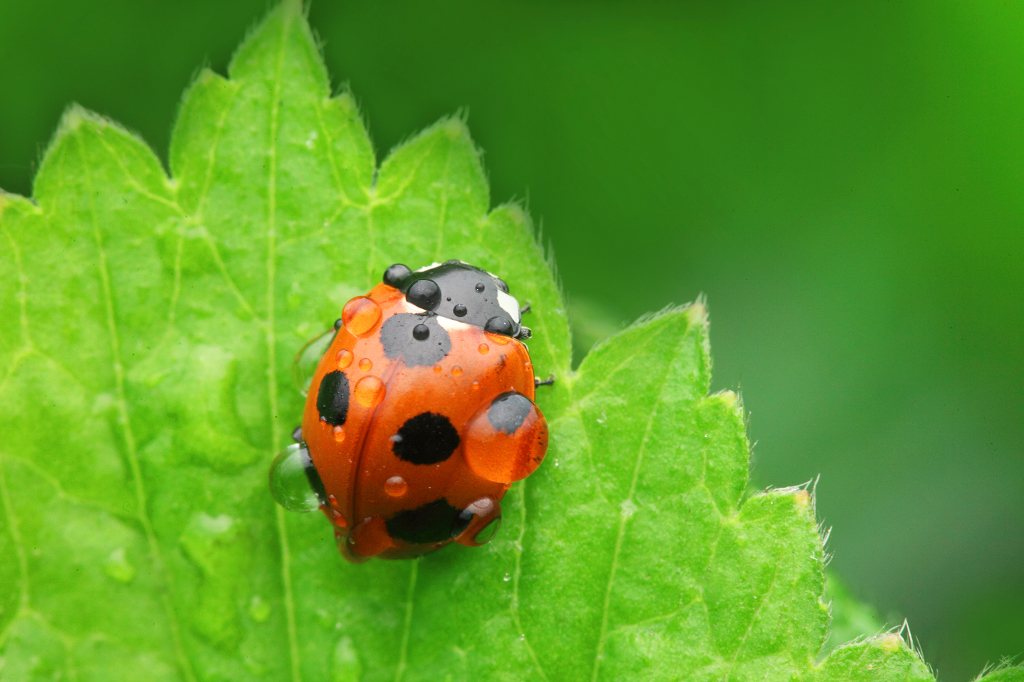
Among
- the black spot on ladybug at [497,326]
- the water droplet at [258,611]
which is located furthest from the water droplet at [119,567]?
the black spot on ladybug at [497,326]

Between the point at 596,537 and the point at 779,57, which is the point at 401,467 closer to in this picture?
the point at 596,537

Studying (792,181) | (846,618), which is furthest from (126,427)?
(792,181)

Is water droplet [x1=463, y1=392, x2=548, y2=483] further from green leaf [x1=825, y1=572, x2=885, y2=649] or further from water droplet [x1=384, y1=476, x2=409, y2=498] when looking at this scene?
green leaf [x1=825, y1=572, x2=885, y2=649]

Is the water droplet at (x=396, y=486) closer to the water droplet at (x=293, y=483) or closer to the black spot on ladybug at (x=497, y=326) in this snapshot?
the water droplet at (x=293, y=483)

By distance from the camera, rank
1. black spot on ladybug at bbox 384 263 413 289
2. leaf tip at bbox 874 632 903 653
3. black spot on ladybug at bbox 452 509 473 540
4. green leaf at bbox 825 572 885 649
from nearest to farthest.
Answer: leaf tip at bbox 874 632 903 653 < black spot on ladybug at bbox 452 509 473 540 < black spot on ladybug at bbox 384 263 413 289 < green leaf at bbox 825 572 885 649

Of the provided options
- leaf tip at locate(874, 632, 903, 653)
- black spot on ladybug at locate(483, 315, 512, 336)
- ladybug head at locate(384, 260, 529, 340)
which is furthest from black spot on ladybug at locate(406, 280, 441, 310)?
leaf tip at locate(874, 632, 903, 653)

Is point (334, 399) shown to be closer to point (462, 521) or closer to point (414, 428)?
point (414, 428)

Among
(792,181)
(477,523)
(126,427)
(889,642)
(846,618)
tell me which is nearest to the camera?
(889,642)

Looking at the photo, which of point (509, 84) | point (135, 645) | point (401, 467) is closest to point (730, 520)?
point (401, 467)
